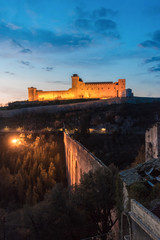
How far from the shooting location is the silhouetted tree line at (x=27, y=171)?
57.3 feet

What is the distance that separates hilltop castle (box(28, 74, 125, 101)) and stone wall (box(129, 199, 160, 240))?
58398mm

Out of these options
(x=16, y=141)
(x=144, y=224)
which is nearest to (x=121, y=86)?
(x=16, y=141)

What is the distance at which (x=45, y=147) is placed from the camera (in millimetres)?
25031

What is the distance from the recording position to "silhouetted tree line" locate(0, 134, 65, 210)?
17453 millimetres

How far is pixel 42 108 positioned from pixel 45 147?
25.1 meters

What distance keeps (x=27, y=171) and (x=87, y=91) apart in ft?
145

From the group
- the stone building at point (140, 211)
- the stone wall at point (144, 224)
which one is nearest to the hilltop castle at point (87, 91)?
the stone building at point (140, 211)

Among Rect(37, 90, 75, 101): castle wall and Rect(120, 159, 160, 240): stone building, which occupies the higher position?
Rect(37, 90, 75, 101): castle wall

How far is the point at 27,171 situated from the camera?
67.9 ft

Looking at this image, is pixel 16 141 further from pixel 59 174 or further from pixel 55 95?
pixel 55 95

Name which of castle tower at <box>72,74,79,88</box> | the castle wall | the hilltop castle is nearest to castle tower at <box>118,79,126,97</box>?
the hilltop castle

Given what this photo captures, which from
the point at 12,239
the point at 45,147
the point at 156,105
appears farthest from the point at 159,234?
the point at 156,105

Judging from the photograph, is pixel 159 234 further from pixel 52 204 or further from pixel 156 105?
pixel 156 105

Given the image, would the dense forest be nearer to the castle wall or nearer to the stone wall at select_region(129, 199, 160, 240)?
the stone wall at select_region(129, 199, 160, 240)
